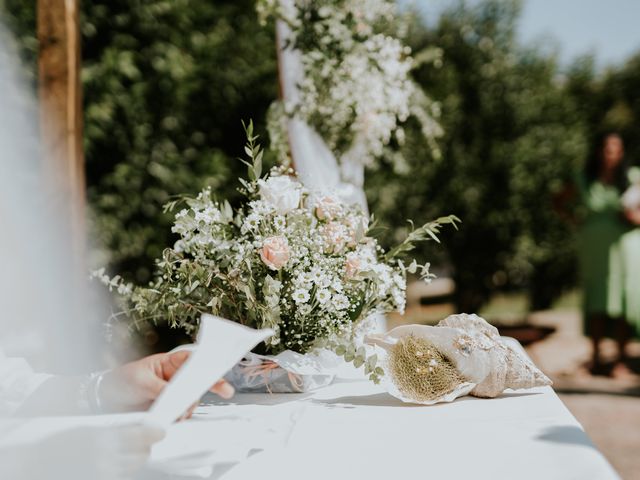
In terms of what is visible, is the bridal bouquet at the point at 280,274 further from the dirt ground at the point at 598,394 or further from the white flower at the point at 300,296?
the dirt ground at the point at 598,394

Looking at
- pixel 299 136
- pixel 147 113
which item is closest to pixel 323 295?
pixel 299 136

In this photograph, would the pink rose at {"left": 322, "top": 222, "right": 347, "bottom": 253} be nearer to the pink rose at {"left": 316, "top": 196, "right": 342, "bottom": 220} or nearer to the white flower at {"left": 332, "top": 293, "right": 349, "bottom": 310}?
the pink rose at {"left": 316, "top": 196, "right": 342, "bottom": 220}

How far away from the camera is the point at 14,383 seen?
1605 millimetres

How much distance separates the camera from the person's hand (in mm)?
1482

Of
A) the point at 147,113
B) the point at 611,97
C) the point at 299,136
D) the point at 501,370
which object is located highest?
the point at 611,97

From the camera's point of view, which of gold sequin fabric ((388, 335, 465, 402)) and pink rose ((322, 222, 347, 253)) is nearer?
gold sequin fabric ((388, 335, 465, 402))

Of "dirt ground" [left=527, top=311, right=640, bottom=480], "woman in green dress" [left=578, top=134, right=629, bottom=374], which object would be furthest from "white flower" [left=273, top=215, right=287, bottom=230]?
"woman in green dress" [left=578, top=134, right=629, bottom=374]

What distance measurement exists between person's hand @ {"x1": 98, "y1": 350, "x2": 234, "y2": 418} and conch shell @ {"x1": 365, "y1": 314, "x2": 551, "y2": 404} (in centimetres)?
54

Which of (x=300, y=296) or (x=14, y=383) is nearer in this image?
(x=14, y=383)

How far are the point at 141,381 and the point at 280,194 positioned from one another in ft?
2.05

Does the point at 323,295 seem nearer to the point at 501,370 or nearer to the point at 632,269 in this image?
the point at 501,370

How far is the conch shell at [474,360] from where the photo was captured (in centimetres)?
165

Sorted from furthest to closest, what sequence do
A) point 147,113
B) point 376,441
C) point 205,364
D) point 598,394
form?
1. point 147,113
2. point 598,394
3. point 376,441
4. point 205,364

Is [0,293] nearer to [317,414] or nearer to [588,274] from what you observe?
[317,414]
